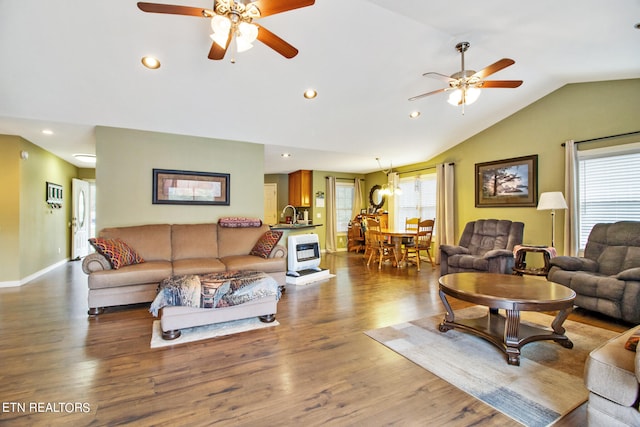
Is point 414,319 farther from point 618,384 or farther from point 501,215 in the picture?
point 501,215

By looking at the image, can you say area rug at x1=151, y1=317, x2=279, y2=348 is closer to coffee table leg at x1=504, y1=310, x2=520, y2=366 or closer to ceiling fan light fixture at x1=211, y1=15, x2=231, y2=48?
coffee table leg at x1=504, y1=310, x2=520, y2=366

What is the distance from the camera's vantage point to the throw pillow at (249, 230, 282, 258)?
442 cm

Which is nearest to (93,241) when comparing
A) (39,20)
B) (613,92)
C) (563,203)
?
(39,20)

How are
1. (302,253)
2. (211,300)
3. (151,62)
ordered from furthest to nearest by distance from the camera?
(302,253) < (151,62) < (211,300)

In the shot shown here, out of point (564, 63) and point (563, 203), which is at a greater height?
point (564, 63)

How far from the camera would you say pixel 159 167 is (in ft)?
15.2

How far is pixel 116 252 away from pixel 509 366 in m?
4.16

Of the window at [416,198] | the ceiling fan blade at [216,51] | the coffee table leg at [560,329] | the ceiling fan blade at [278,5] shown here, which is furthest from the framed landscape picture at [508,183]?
the ceiling fan blade at [216,51]

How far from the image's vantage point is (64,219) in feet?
22.5

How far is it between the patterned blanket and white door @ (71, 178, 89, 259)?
6099 mm

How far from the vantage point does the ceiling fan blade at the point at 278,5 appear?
203 cm

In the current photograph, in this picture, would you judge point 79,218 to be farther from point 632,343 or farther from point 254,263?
point 632,343

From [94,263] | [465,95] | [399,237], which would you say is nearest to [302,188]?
[399,237]

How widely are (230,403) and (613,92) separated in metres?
5.82
